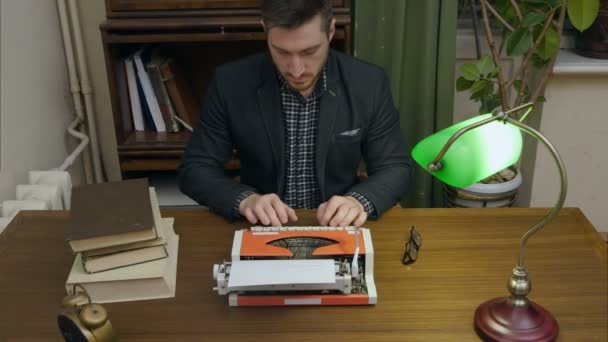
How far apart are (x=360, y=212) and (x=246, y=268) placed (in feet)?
1.15

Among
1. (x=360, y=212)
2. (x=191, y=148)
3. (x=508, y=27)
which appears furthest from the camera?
(x=508, y=27)

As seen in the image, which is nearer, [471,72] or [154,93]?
[471,72]

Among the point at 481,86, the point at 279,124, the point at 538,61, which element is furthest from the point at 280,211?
the point at 538,61

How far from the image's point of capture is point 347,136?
1714mm

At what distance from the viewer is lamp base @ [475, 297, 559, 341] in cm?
98

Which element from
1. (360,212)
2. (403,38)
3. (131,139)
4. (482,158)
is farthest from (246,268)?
(403,38)

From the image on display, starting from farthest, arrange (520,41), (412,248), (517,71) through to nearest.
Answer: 1. (517,71)
2. (520,41)
3. (412,248)

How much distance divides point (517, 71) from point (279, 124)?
1031 mm

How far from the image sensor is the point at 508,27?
7.14 feet

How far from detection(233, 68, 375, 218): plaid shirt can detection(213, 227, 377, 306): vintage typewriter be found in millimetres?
545

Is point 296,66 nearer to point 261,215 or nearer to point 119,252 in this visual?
point 261,215

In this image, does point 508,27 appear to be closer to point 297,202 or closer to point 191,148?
point 297,202

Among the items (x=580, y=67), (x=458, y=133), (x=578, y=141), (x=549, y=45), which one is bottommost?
(x=578, y=141)

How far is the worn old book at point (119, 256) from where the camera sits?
1.12 meters
